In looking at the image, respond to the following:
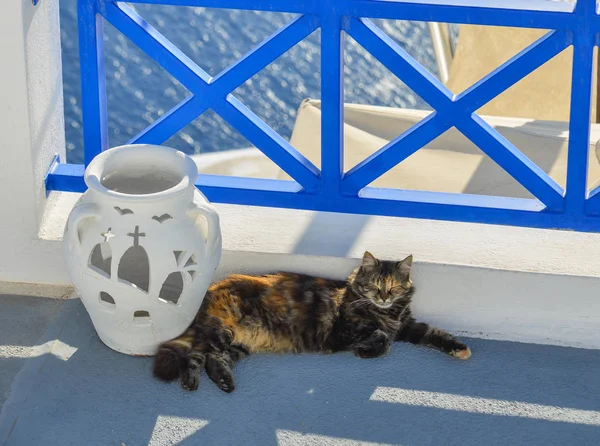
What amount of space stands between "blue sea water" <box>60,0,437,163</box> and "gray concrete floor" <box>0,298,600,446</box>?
8.41 m

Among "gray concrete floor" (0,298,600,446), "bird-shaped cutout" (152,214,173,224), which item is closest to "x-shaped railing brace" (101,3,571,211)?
"bird-shaped cutout" (152,214,173,224)

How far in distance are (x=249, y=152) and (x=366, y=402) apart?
738 cm

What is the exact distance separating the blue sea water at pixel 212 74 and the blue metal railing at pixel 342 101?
8.18m

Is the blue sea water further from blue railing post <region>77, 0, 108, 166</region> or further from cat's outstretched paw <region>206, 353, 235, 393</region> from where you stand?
cat's outstretched paw <region>206, 353, 235, 393</region>

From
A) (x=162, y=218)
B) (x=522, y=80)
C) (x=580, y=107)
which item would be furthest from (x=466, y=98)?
(x=522, y=80)

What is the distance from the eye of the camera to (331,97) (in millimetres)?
3314

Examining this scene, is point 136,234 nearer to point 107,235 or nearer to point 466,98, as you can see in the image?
point 107,235

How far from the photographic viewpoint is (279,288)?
11.1ft

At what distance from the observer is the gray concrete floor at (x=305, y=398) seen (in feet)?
9.72

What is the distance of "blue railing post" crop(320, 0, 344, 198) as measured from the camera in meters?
3.21

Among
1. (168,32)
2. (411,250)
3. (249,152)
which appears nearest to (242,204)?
(411,250)

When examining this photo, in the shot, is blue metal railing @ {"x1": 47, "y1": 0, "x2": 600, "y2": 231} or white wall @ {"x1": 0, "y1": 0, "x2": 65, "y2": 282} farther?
white wall @ {"x1": 0, "y1": 0, "x2": 65, "y2": 282}

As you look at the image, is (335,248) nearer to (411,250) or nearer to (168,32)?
(411,250)

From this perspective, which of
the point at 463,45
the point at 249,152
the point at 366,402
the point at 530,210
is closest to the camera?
the point at 366,402
